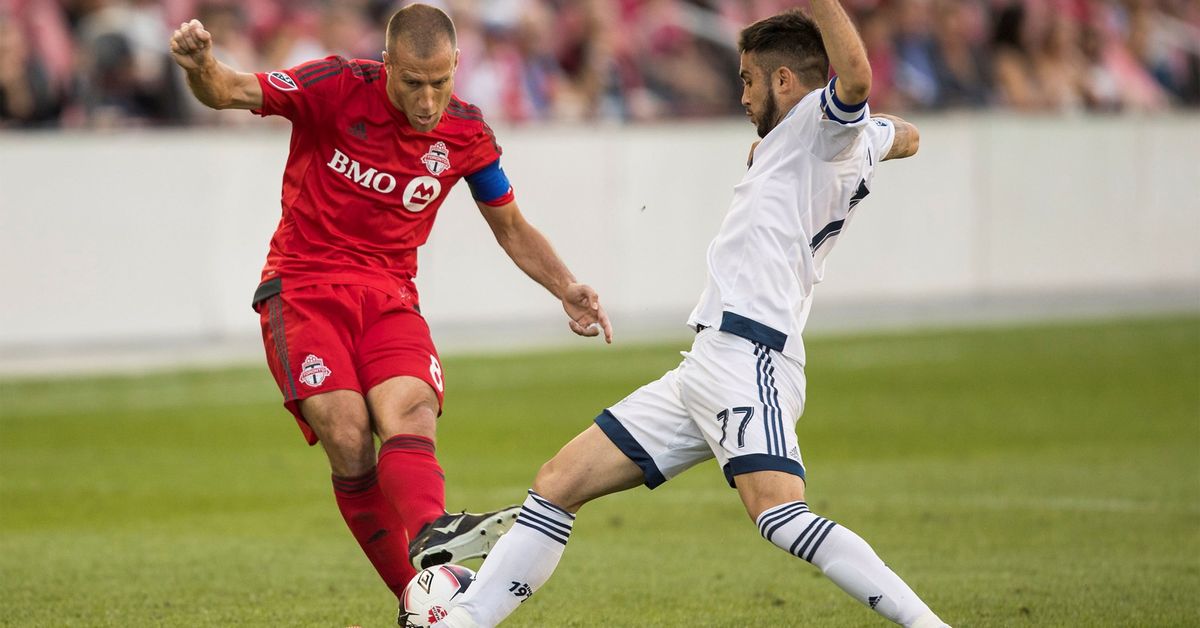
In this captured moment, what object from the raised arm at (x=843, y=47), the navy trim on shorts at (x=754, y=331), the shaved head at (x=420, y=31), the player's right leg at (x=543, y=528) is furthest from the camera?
the shaved head at (x=420, y=31)

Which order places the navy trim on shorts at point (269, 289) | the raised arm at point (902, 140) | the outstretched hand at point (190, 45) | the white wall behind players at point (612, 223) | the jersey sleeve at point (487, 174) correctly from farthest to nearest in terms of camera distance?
the white wall behind players at point (612, 223)
the jersey sleeve at point (487, 174)
the navy trim on shorts at point (269, 289)
the raised arm at point (902, 140)
the outstretched hand at point (190, 45)

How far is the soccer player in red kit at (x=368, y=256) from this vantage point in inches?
228

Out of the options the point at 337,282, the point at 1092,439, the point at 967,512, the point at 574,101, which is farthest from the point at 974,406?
the point at 337,282

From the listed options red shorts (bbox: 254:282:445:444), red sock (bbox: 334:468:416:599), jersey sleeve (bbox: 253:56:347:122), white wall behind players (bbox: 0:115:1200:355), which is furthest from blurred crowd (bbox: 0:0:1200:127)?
red sock (bbox: 334:468:416:599)

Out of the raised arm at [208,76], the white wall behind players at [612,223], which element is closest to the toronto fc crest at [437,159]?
the raised arm at [208,76]

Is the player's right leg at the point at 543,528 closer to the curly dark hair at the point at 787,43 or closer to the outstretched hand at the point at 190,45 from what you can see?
the curly dark hair at the point at 787,43

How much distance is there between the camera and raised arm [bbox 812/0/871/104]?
194 inches

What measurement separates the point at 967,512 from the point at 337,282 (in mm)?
4083

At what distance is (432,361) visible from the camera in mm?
6082

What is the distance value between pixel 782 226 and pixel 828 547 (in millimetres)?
989

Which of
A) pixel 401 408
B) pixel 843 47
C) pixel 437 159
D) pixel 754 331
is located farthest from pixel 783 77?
pixel 401 408

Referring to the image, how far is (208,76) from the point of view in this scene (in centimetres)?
563

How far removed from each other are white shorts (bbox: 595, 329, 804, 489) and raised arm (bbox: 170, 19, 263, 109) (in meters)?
1.65

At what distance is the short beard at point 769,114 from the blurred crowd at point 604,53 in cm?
1045
